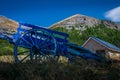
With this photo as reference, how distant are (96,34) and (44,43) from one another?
4685 centimetres

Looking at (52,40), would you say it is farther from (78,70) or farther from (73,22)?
(73,22)

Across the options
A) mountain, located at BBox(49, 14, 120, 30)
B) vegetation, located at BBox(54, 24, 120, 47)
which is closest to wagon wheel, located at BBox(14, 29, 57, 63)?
vegetation, located at BBox(54, 24, 120, 47)

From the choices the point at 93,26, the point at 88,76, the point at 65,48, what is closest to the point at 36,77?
the point at 88,76

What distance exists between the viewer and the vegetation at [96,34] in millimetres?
53900

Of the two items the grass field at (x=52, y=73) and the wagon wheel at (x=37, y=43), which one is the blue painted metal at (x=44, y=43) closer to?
the wagon wheel at (x=37, y=43)

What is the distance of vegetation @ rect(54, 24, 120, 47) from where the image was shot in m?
53.9

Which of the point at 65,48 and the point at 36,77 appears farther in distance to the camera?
the point at 65,48

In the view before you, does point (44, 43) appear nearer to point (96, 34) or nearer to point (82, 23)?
point (96, 34)

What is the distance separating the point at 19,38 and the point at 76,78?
22.1 feet

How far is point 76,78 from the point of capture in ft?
21.8

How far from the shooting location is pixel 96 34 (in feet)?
192

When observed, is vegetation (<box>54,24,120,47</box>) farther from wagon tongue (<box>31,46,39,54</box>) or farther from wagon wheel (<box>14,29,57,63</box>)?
wagon tongue (<box>31,46,39,54</box>)

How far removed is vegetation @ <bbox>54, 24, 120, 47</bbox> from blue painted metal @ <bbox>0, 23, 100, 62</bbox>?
3859 centimetres

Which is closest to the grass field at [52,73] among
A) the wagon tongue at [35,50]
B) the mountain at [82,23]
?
the wagon tongue at [35,50]
